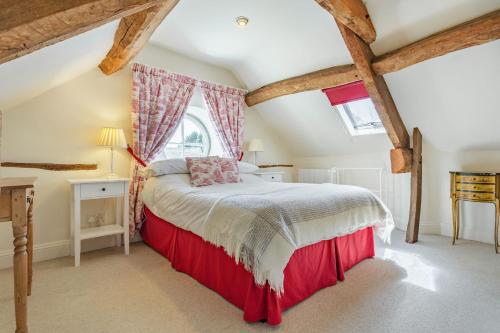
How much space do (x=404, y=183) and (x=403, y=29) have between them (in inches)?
81.3

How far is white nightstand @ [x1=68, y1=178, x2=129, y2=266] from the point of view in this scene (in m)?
2.38

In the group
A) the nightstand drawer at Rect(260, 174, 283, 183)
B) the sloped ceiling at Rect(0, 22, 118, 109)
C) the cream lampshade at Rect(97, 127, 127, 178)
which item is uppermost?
the sloped ceiling at Rect(0, 22, 118, 109)

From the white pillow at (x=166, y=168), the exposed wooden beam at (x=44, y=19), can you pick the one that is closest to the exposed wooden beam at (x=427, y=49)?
the white pillow at (x=166, y=168)

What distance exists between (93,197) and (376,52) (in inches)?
126

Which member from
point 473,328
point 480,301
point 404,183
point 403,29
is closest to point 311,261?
point 473,328

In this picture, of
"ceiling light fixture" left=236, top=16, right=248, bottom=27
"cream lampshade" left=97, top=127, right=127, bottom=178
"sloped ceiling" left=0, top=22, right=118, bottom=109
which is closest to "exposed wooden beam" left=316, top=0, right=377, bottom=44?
"ceiling light fixture" left=236, top=16, right=248, bottom=27

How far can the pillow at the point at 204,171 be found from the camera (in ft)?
9.27

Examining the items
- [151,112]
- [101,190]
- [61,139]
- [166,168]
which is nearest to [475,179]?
[166,168]

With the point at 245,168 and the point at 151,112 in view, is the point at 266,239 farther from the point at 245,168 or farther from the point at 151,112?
the point at 151,112

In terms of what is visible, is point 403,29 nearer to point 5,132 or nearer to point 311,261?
point 311,261

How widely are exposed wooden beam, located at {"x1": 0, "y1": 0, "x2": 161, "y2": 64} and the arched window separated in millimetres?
2599

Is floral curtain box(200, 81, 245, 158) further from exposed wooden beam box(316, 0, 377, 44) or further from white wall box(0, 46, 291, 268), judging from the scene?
exposed wooden beam box(316, 0, 377, 44)

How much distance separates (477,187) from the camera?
2777mm

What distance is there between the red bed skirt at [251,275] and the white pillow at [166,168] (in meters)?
0.58
